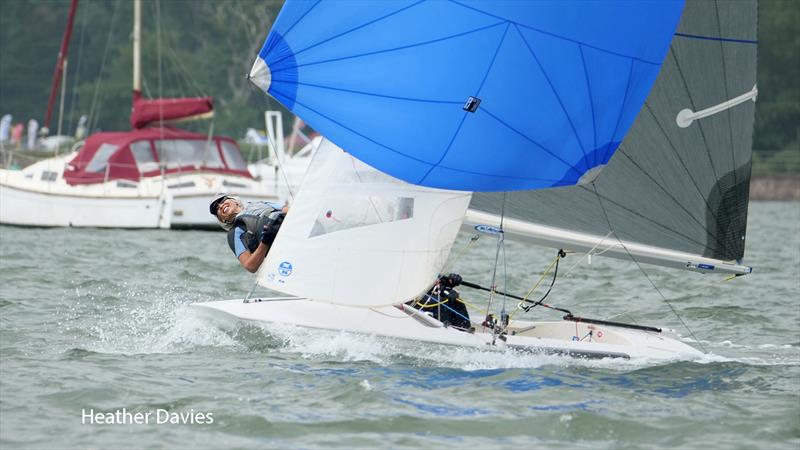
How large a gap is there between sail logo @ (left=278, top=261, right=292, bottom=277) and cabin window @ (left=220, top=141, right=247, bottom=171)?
16.2 meters

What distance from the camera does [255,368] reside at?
9.16 metres

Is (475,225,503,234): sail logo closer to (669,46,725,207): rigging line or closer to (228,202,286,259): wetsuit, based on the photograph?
(228,202,286,259): wetsuit

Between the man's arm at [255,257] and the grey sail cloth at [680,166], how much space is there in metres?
1.59

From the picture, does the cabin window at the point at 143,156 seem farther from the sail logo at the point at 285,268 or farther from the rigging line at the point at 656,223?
the rigging line at the point at 656,223

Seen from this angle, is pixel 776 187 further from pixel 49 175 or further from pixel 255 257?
pixel 255 257

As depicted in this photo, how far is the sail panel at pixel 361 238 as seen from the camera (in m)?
9.49

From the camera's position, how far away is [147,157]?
2489 centimetres

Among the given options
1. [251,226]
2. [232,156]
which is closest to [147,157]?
[232,156]

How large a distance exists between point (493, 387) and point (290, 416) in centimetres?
146

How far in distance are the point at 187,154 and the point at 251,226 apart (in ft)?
50.0

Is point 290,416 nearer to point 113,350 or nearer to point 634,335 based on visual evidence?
point 113,350

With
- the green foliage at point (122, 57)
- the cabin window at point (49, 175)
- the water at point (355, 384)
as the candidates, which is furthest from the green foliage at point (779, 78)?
the water at point (355, 384)

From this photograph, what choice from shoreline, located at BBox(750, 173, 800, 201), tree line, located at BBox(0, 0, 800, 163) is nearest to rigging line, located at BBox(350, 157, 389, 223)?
shoreline, located at BBox(750, 173, 800, 201)

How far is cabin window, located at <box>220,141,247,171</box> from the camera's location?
26.0 meters
